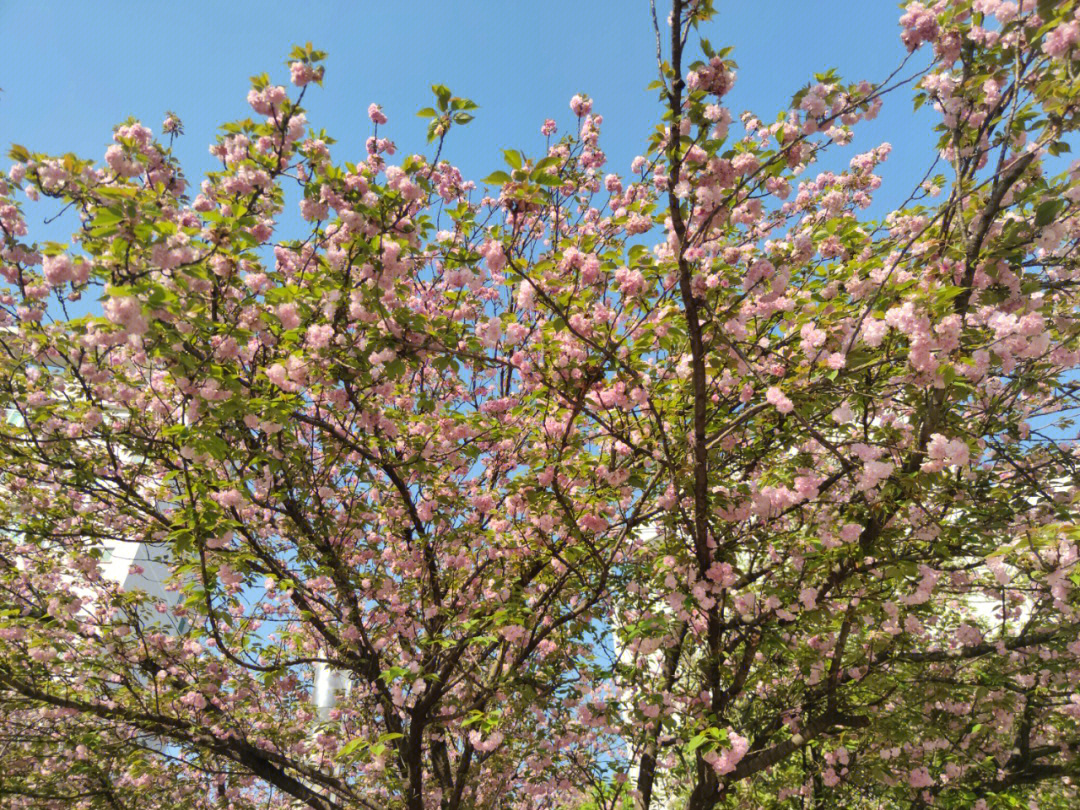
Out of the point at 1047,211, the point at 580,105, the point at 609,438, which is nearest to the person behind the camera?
the point at 1047,211

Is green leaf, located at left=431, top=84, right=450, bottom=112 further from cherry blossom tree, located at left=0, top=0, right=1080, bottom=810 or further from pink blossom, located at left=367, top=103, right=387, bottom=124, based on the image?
pink blossom, located at left=367, top=103, right=387, bottom=124

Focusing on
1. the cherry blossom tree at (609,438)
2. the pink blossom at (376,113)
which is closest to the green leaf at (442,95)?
the cherry blossom tree at (609,438)

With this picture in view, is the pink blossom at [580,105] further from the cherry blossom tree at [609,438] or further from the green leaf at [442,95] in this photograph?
the green leaf at [442,95]

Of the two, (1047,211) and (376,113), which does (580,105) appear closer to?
(376,113)

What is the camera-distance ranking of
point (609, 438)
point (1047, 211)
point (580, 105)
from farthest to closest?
point (580, 105)
point (609, 438)
point (1047, 211)

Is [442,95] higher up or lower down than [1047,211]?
higher up

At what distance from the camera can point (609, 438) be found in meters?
5.42

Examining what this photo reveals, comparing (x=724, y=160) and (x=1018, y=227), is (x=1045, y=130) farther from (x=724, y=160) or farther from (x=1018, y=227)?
A: (x=724, y=160)

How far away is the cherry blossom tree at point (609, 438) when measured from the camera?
3.48 m

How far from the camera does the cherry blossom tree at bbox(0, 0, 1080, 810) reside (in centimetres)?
348

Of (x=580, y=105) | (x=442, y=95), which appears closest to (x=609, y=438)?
(x=442, y=95)

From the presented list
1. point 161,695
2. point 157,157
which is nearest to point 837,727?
point 161,695

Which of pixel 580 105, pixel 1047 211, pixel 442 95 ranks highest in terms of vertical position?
pixel 580 105

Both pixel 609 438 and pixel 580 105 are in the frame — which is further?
pixel 580 105
